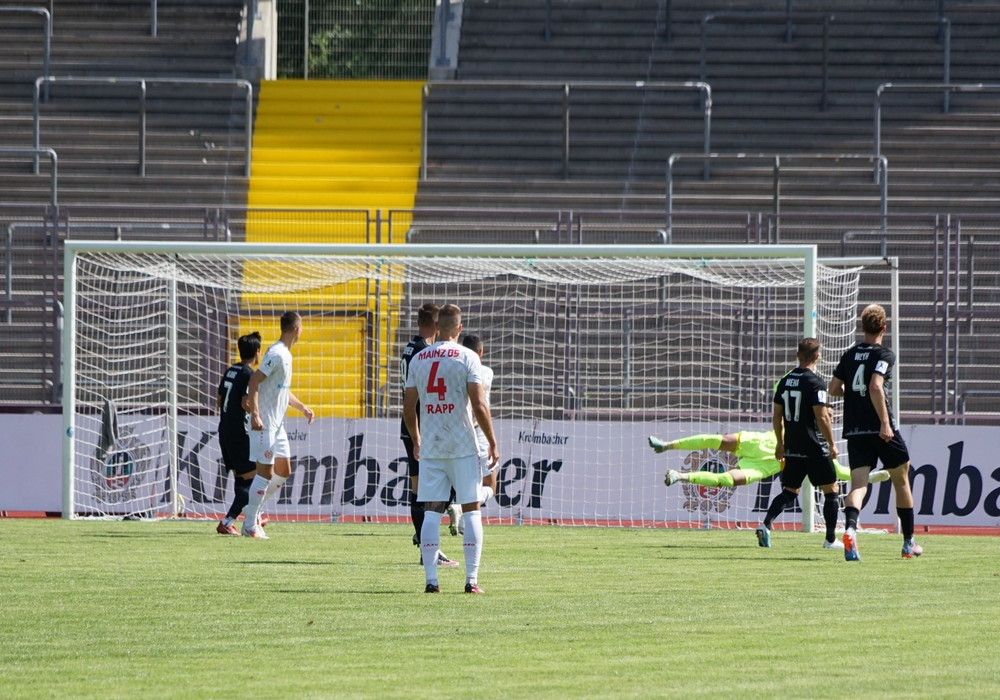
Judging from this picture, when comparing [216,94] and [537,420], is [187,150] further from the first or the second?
[537,420]

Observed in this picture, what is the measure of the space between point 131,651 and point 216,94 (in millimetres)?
20546

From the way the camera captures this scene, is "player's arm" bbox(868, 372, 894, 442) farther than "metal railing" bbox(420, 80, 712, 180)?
No

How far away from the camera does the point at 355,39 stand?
32.5m

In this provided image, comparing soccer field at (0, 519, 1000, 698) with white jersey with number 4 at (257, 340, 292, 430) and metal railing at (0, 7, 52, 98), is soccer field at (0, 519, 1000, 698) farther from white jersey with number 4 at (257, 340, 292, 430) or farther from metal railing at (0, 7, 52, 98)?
metal railing at (0, 7, 52, 98)

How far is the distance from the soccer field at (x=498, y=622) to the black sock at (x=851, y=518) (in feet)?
1.10

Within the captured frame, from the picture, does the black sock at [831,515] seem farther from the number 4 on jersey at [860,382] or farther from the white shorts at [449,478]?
the white shorts at [449,478]

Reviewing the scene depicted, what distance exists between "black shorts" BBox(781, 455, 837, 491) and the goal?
2.07 m

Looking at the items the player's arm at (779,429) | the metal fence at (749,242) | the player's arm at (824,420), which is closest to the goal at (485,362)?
the metal fence at (749,242)

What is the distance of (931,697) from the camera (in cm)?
616

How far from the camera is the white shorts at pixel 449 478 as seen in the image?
9.75m

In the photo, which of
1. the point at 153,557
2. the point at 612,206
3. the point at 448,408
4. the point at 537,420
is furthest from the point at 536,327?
the point at 448,408

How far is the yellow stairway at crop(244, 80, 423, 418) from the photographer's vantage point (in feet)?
63.1

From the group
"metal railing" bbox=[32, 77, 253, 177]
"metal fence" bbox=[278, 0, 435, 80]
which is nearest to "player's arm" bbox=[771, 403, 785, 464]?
"metal railing" bbox=[32, 77, 253, 177]

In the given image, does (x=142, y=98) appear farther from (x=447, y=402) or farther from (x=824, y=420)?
(x=447, y=402)
